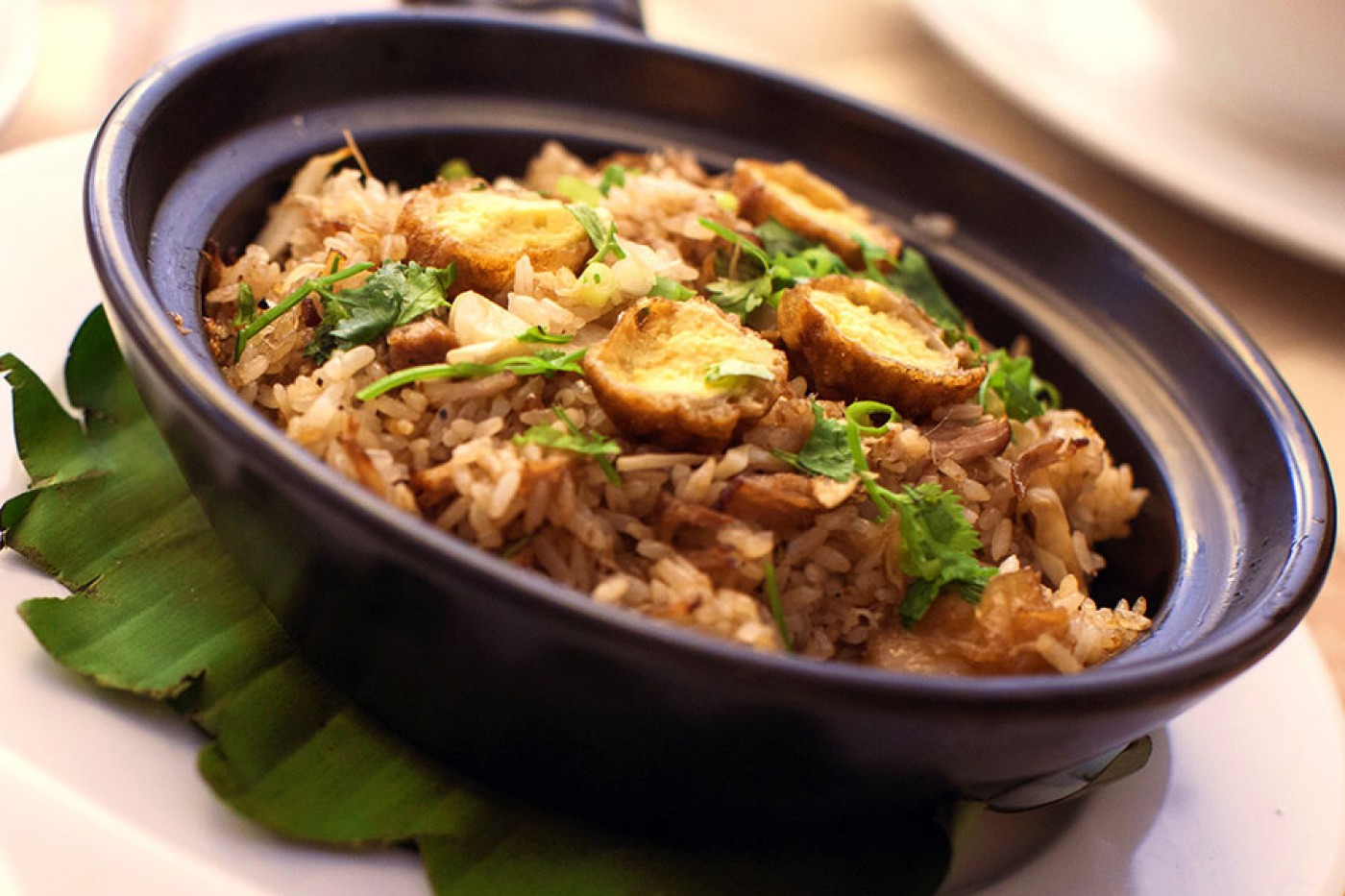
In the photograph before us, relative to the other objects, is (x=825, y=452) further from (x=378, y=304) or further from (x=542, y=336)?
(x=378, y=304)

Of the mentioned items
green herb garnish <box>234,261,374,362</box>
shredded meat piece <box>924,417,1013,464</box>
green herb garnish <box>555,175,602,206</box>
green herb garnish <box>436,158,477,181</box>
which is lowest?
green herb garnish <box>436,158,477,181</box>

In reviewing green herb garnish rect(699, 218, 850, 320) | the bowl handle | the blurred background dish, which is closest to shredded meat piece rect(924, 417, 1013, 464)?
green herb garnish rect(699, 218, 850, 320)

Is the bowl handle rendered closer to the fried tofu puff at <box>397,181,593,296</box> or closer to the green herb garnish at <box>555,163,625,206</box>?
the green herb garnish at <box>555,163,625,206</box>

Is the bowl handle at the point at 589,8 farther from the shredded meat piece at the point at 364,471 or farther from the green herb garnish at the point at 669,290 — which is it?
the shredded meat piece at the point at 364,471

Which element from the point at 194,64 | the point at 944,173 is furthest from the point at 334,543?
the point at 944,173

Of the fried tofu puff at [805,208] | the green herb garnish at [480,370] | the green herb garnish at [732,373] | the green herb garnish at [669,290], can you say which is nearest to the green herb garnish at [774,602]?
the green herb garnish at [732,373]

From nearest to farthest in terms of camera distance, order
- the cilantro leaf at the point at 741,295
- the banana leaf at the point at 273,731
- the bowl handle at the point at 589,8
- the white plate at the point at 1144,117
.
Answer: the banana leaf at the point at 273,731 < the cilantro leaf at the point at 741,295 < the bowl handle at the point at 589,8 < the white plate at the point at 1144,117
